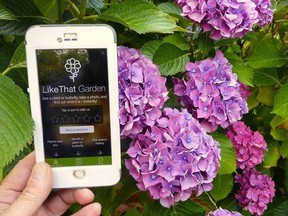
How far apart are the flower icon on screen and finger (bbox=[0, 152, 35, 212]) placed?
0.54ft

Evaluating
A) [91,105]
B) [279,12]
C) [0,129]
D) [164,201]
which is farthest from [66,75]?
[279,12]

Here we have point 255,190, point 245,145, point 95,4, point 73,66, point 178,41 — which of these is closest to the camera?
point 73,66

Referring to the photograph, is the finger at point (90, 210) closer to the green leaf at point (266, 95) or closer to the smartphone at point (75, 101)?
the smartphone at point (75, 101)

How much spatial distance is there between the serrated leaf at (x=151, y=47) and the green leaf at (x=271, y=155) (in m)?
0.52

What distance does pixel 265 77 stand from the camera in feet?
4.63

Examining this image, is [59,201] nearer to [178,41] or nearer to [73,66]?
[73,66]

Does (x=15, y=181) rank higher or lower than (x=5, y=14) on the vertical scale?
lower

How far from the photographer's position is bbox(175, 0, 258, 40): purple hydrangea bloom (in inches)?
39.4

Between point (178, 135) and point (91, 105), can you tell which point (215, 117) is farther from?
point (91, 105)

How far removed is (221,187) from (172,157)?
0.48 m

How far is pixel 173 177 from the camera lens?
890mm

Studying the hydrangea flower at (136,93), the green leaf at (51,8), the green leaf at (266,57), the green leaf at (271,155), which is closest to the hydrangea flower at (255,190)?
the green leaf at (271,155)

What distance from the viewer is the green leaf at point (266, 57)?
4.25 ft

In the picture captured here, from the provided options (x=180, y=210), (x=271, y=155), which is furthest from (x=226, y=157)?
(x=271, y=155)
